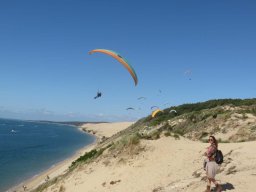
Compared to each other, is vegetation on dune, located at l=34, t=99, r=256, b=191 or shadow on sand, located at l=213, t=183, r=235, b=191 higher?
vegetation on dune, located at l=34, t=99, r=256, b=191

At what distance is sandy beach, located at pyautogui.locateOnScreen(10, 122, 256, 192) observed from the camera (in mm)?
15380

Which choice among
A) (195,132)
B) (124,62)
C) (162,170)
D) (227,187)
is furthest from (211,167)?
(195,132)

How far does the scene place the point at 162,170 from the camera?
20.5 meters

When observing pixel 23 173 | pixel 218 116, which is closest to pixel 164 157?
pixel 218 116

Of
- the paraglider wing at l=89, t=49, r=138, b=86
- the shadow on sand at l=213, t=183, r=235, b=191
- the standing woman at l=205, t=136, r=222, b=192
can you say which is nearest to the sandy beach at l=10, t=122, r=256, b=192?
the shadow on sand at l=213, t=183, r=235, b=191

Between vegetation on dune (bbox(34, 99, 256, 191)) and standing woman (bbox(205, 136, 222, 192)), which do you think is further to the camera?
vegetation on dune (bbox(34, 99, 256, 191))

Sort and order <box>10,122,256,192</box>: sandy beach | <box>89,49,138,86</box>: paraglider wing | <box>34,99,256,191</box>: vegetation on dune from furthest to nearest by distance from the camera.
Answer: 1. <box>34,99,256,191</box>: vegetation on dune
2. <box>89,49,138,86</box>: paraglider wing
3. <box>10,122,256,192</box>: sandy beach

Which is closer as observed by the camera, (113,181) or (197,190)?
(197,190)

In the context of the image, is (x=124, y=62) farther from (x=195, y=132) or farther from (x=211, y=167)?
(x=195, y=132)

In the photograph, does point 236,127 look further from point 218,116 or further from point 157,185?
point 157,185

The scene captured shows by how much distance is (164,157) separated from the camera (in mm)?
22469

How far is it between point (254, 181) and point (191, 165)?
20.5 feet

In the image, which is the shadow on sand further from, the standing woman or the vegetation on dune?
the vegetation on dune

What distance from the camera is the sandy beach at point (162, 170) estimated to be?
15.4 m
